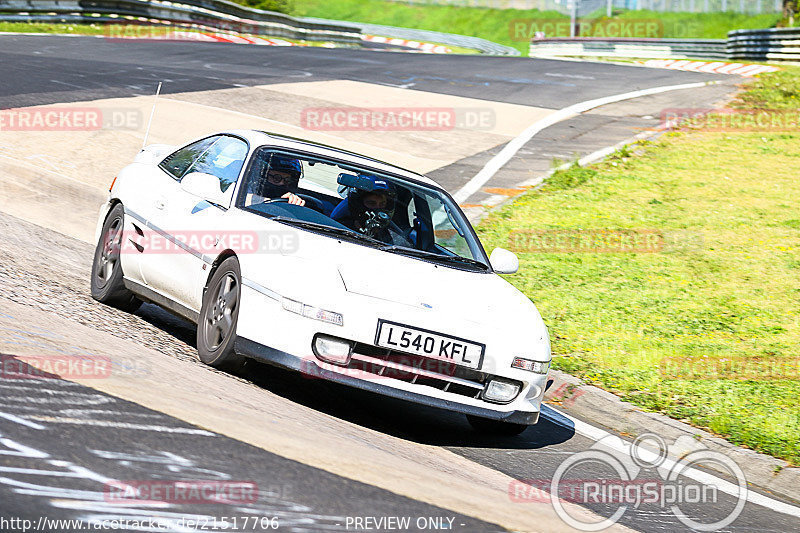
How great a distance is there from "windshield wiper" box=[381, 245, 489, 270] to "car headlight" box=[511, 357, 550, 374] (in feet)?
3.42

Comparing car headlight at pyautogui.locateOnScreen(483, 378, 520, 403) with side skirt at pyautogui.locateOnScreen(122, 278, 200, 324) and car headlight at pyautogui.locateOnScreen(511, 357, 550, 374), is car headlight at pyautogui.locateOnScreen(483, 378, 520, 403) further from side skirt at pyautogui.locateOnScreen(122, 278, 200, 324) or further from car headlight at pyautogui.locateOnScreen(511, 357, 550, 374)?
side skirt at pyautogui.locateOnScreen(122, 278, 200, 324)

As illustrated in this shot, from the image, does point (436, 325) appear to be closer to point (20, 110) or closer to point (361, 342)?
point (361, 342)

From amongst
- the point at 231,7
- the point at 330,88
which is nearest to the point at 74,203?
the point at 330,88

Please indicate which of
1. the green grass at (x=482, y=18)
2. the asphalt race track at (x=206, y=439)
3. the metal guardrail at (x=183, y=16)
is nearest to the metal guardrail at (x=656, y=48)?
the metal guardrail at (x=183, y=16)

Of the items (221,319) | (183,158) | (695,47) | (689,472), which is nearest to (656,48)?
(695,47)

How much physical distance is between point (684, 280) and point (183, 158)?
5.38m

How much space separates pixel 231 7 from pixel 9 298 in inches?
1256

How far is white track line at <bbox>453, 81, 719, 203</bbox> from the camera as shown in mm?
14307

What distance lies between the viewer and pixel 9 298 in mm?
6762

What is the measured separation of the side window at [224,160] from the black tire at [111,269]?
0.77m

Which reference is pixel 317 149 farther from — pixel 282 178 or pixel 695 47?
pixel 695 47

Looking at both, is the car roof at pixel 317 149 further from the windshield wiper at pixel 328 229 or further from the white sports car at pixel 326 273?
the windshield wiper at pixel 328 229

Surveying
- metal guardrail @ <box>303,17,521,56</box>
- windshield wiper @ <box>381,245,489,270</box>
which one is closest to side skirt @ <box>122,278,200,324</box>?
windshield wiper @ <box>381,245,489,270</box>

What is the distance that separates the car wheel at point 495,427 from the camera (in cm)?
648
